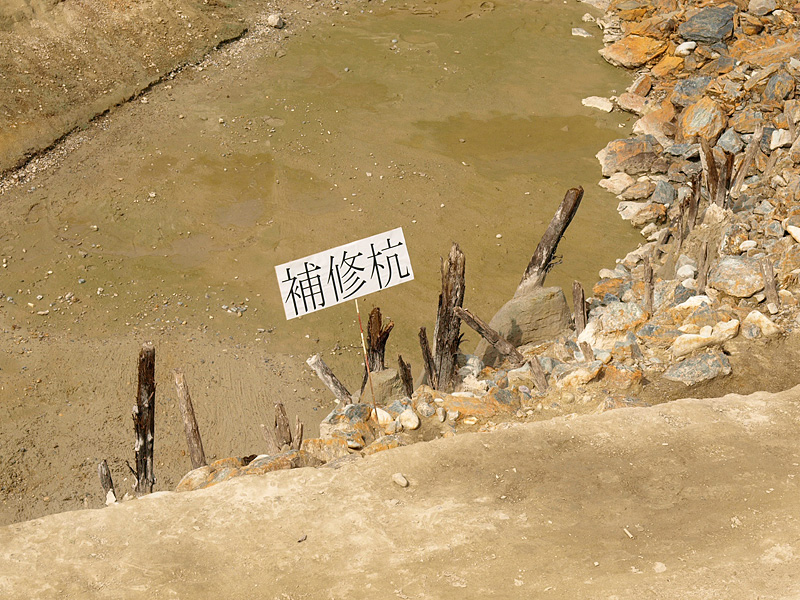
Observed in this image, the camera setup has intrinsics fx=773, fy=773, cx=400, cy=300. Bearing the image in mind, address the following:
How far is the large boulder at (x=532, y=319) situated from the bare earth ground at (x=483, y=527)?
2370 mm

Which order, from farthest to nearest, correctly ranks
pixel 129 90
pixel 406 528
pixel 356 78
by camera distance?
pixel 356 78, pixel 129 90, pixel 406 528

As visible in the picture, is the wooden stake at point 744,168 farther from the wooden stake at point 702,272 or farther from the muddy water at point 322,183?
the wooden stake at point 702,272

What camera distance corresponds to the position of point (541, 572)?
4.45 meters

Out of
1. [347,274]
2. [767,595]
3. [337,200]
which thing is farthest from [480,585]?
[337,200]

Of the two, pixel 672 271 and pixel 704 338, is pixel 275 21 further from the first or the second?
pixel 704 338

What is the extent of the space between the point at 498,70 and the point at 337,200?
483 cm

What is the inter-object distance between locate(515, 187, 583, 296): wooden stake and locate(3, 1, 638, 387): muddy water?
4.18 ft

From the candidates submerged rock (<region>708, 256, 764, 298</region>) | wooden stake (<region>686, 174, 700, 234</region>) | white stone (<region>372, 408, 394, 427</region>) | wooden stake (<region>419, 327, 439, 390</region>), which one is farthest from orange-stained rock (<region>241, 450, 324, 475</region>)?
Answer: wooden stake (<region>686, 174, 700, 234</region>)

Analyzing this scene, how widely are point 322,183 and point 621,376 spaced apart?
19.6ft

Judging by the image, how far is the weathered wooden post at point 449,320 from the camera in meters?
6.76

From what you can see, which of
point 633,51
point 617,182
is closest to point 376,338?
point 617,182

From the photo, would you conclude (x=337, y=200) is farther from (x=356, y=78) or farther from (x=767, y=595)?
(x=767, y=595)

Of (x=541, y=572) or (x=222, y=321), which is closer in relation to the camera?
(x=541, y=572)

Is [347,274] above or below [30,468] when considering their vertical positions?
above
